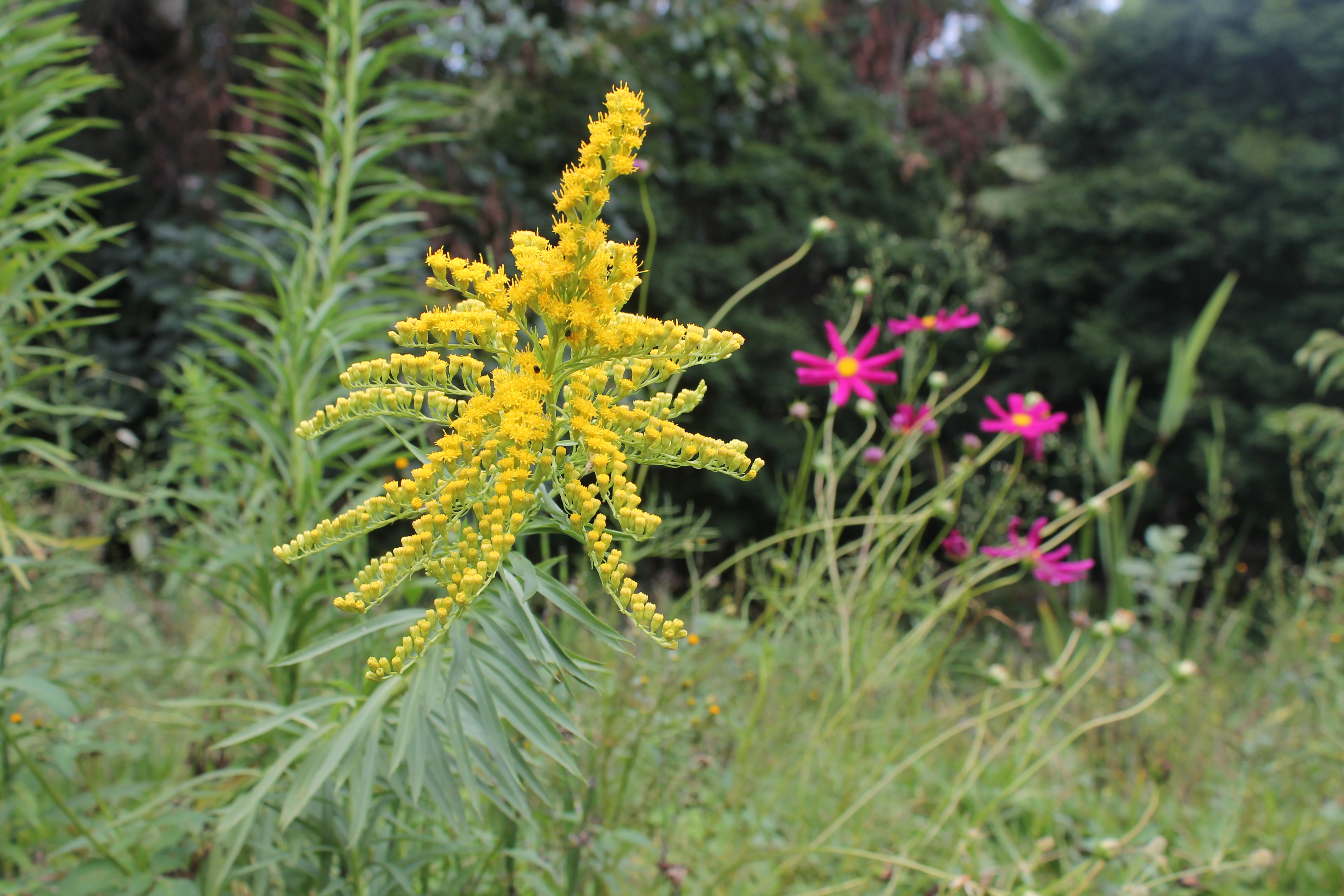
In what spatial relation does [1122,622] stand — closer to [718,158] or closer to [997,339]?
[997,339]

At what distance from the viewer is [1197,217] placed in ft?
26.7

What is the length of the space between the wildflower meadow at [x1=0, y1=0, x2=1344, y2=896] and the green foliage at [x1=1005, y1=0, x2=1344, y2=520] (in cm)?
128

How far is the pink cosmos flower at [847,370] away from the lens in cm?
201

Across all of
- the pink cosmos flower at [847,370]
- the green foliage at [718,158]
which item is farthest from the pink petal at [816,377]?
the green foliage at [718,158]

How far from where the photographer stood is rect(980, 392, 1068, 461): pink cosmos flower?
82.6 inches

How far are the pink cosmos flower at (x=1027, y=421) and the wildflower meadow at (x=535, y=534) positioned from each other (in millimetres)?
15

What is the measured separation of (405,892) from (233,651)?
642 millimetres

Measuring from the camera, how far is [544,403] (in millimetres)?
971

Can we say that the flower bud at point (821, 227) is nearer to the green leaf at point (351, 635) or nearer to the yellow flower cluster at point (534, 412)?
the yellow flower cluster at point (534, 412)

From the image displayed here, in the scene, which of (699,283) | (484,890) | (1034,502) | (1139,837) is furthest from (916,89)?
(484,890)

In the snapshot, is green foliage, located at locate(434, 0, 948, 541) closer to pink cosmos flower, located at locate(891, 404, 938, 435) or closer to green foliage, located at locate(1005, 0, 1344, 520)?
green foliage, located at locate(1005, 0, 1344, 520)

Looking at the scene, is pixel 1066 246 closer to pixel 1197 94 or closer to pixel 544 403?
pixel 1197 94

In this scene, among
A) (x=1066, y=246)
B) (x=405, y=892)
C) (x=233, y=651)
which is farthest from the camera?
(x=1066, y=246)

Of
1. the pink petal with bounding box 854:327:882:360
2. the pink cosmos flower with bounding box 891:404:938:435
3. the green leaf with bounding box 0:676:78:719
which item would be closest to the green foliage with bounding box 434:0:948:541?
the pink petal with bounding box 854:327:882:360
